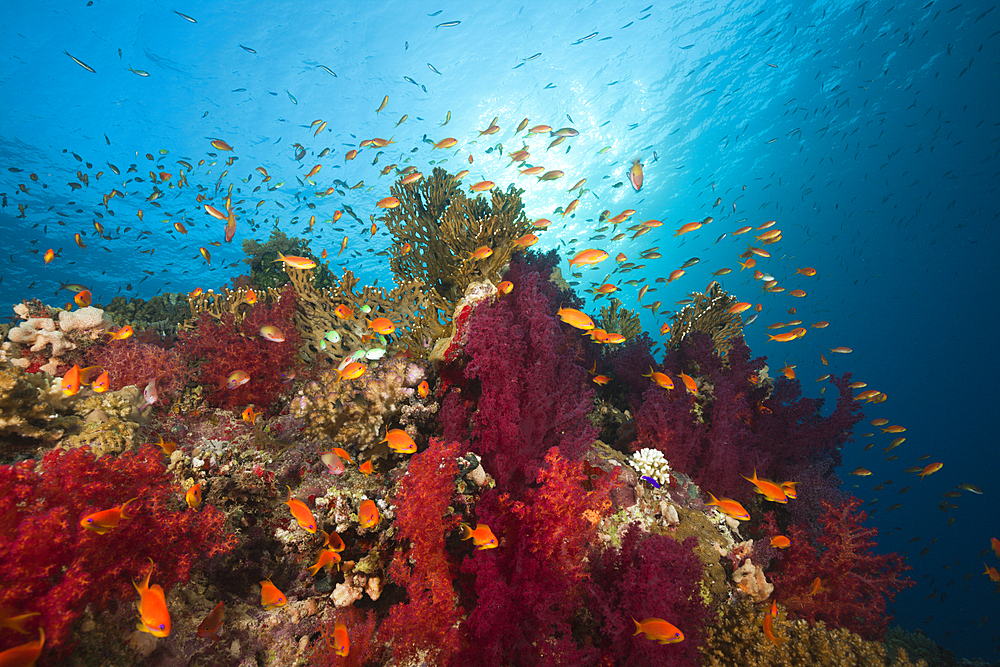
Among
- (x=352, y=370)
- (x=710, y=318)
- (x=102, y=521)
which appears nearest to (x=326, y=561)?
(x=102, y=521)

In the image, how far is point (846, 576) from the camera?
4.04 m

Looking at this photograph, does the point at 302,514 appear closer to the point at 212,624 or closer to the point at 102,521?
the point at 212,624

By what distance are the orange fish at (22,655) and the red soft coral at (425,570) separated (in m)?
1.75

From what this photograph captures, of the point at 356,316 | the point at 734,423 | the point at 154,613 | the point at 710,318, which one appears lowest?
the point at 154,613

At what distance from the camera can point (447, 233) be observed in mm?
5762

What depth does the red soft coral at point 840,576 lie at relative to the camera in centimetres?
400

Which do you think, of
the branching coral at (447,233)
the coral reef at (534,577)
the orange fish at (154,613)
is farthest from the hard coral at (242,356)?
the coral reef at (534,577)

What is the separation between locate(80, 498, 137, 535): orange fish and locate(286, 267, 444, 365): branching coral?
330 centimetres

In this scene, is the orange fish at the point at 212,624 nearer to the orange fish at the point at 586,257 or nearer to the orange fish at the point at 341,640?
the orange fish at the point at 341,640

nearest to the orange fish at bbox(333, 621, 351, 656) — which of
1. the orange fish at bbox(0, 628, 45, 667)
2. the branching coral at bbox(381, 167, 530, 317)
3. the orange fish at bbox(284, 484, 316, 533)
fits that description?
the orange fish at bbox(284, 484, 316, 533)

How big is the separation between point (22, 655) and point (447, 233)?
5504 mm

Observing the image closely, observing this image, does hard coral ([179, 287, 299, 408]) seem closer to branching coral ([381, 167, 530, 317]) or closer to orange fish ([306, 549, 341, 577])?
branching coral ([381, 167, 530, 317])

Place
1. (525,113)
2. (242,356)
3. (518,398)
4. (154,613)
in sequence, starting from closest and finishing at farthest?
(154,613)
(518,398)
(242,356)
(525,113)

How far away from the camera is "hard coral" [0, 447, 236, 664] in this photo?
164 cm
